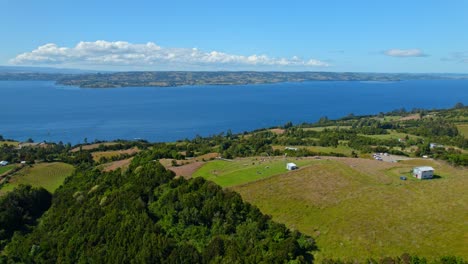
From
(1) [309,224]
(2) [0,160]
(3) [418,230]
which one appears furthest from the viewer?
(2) [0,160]

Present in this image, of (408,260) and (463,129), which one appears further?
(463,129)

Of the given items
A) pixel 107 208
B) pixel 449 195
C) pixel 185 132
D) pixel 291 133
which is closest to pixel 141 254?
pixel 107 208

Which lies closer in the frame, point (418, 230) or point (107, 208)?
point (418, 230)

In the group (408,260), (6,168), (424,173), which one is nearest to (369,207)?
(408,260)

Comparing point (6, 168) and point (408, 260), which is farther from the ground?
point (408, 260)

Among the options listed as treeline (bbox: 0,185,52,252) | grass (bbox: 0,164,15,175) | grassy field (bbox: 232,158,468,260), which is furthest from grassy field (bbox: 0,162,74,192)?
grassy field (bbox: 232,158,468,260)

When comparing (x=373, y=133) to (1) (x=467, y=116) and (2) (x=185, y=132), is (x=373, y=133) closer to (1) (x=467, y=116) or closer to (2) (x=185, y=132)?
(1) (x=467, y=116)

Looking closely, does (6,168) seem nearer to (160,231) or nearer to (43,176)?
(43,176)

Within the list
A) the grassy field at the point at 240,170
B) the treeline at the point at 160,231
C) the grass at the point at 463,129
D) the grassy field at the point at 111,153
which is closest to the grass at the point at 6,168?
the grassy field at the point at 111,153
